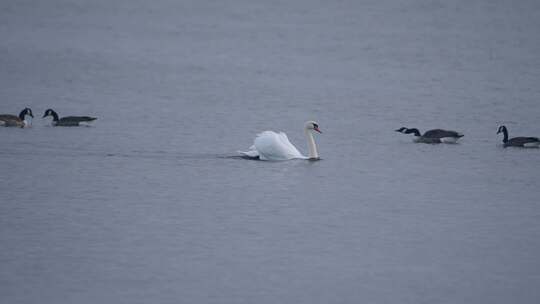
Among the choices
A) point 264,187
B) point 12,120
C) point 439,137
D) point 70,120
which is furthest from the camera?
point 70,120

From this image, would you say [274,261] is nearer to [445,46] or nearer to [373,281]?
[373,281]

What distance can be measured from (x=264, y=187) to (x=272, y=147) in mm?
2018

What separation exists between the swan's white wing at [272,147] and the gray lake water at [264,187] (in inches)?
6.7

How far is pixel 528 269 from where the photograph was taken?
893 centimetres

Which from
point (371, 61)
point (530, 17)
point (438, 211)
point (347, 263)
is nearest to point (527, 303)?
point (347, 263)

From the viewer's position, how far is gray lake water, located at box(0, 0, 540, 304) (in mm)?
8438

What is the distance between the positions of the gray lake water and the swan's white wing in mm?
170

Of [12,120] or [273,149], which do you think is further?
[12,120]

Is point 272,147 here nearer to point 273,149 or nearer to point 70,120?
point 273,149

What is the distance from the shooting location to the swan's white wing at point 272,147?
14266mm

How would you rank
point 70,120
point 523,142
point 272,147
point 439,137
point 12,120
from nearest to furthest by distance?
point 272,147 < point 523,142 < point 439,137 < point 12,120 < point 70,120

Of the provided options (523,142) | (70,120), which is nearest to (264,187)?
(523,142)

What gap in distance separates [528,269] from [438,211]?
232cm

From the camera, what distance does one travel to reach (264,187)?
484 inches
